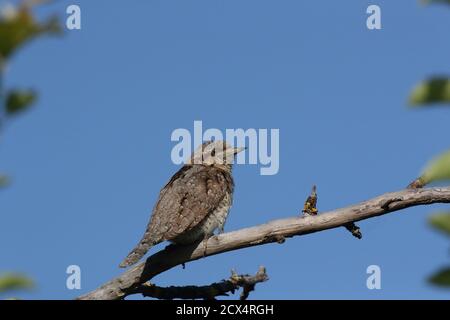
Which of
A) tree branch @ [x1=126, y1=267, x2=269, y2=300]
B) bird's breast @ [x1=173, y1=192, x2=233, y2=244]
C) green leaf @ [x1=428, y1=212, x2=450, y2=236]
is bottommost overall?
green leaf @ [x1=428, y1=212, x2=450, y2=236]

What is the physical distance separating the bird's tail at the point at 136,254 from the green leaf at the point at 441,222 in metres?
6.01

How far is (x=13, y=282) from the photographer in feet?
5.93

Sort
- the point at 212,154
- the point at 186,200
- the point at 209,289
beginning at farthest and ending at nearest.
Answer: the point at 212,154 < the point at 186,200 < the point at 209,289

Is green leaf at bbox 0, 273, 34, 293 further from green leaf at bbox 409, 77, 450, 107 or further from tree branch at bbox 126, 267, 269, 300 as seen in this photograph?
tree branch at bbox 126, 267, 269, 300

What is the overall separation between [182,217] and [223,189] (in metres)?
0.92

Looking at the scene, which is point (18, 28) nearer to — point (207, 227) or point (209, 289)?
point (209, 289)

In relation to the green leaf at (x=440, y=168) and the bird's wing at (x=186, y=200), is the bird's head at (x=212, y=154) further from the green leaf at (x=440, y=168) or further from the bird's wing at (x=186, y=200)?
the green leaf at (x=440, y=168)

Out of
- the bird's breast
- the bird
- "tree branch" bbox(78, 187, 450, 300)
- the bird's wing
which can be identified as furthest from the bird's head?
"tree branch" bbox(78, 187, 450, 300)

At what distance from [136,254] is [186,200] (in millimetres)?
991

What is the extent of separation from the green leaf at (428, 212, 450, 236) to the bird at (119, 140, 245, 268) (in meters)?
6.01

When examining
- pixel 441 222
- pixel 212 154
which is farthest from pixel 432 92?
pixel 212 154

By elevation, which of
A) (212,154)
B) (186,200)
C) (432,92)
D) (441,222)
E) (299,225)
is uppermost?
(212,154)

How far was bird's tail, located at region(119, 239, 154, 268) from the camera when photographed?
293 inches
